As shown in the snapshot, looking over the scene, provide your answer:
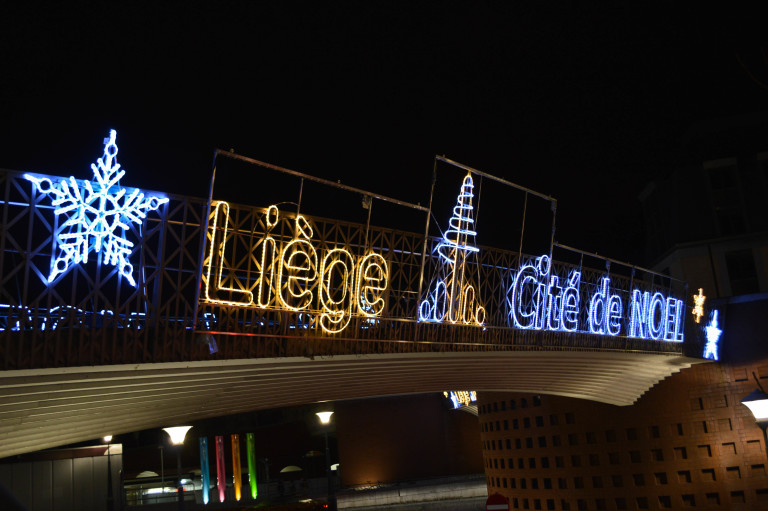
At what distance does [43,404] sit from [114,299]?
7.19 feet

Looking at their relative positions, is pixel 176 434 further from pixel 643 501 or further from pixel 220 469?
pixel 220 469

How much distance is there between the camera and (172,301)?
460 inches

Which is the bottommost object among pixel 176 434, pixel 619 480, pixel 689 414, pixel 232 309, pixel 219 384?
pixel 619 480

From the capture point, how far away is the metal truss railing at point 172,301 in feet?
32.1

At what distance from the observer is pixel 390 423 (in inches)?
1523

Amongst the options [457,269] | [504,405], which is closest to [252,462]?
[504,405]

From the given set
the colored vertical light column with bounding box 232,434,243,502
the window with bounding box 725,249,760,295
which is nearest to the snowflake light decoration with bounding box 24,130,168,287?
the window with bounding box 725,249,760,295

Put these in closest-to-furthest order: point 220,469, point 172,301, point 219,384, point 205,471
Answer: point 172,301, point 219,384, point 205,471, point 220,469

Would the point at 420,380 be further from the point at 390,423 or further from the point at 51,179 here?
the point at 390,423

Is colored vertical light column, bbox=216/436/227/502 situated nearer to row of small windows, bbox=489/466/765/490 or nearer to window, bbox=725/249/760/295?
row of small windows, bbox=489/466/765/490

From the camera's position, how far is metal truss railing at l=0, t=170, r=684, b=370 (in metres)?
9.78

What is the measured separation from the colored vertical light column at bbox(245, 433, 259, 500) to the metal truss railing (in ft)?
76.0

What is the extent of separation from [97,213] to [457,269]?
26.8 feet

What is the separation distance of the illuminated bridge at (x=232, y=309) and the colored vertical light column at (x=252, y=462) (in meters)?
19.1
